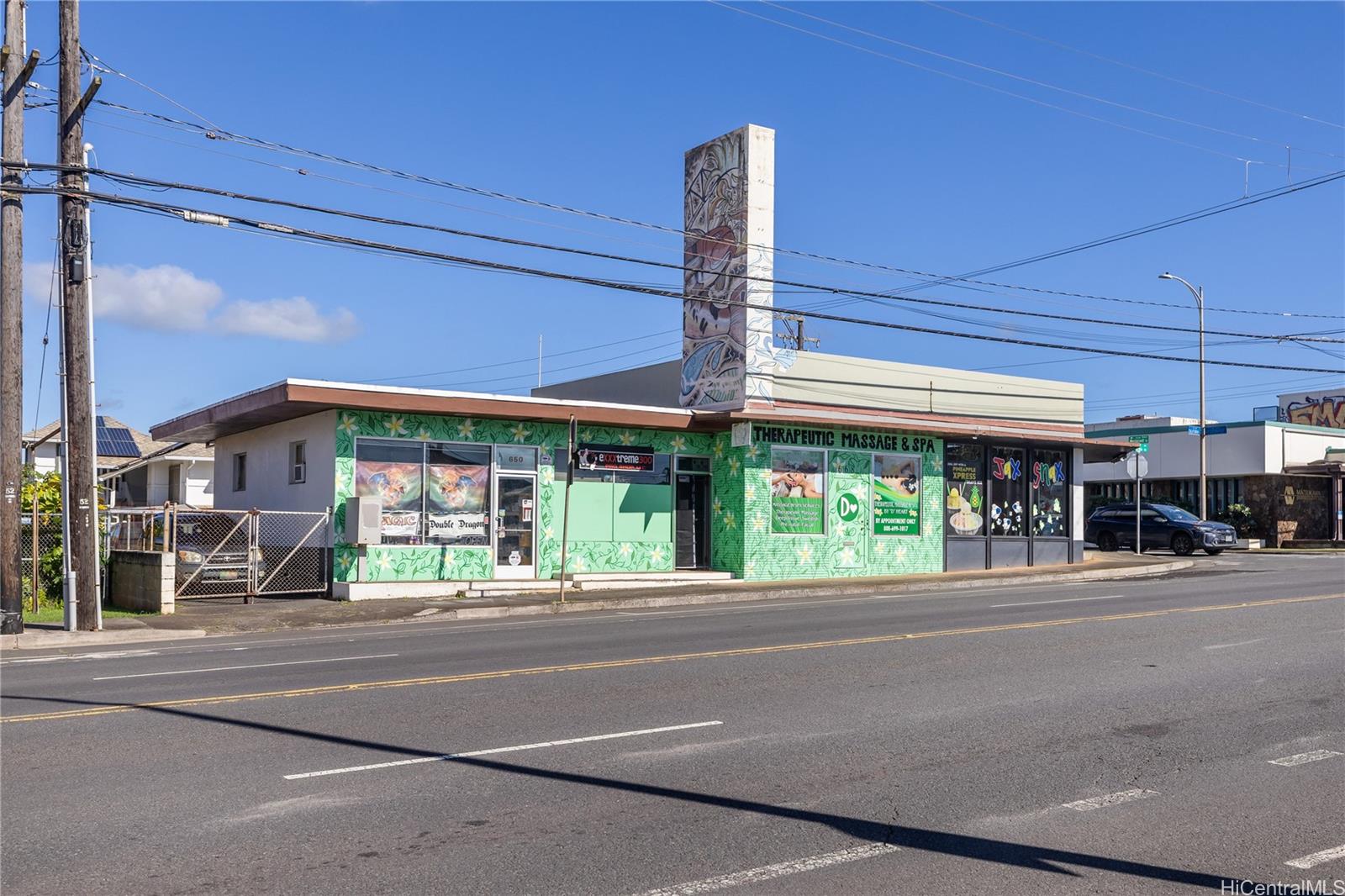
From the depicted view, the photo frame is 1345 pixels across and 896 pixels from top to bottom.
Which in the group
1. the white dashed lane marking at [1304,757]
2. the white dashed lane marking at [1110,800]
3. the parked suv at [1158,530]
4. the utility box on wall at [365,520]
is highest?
the utility box on wall at [365,520]

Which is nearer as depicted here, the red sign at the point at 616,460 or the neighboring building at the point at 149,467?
the red sign at the point at 616,460

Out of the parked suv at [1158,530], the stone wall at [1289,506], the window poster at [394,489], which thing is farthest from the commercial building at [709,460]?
the stone wall at [1289,506]

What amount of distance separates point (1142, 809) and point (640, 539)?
19.9 m

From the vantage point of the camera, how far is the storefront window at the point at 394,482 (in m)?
23.1

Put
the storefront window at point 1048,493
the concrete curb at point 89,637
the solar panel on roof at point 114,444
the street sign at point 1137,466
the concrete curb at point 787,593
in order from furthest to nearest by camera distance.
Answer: the solar panel on roof at point 114,444
the street sign at point 1137,466
the storefront window at point 1048,493
the concrete curb at point 787,593
the concrete curb at point 89,637

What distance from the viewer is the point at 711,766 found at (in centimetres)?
783

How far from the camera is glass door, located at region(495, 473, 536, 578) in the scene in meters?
24.7

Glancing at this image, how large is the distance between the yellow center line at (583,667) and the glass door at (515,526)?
1148 centimetres

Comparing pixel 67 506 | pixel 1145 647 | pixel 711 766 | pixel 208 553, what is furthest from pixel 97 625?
pixel 1145 647

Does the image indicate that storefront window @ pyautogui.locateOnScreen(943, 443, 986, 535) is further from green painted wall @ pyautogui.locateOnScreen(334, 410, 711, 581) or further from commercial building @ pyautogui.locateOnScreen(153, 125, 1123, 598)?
green painted wall @ pyautogui.locateOnScreen(334, 410, 711, 581)

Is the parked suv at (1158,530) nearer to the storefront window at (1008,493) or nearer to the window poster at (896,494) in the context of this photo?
the storefront window at (1008,493)

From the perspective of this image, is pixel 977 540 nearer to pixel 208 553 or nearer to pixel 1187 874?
pixel 208 553

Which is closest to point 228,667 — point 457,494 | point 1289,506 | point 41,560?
point 457,494

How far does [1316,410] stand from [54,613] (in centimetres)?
6108
